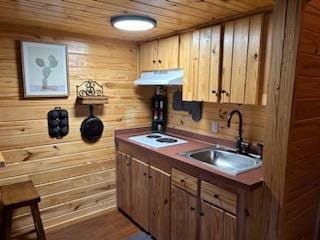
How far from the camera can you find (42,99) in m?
2.39

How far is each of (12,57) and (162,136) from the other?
164cm

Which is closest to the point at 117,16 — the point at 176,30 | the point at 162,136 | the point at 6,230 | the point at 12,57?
the point at 176,30

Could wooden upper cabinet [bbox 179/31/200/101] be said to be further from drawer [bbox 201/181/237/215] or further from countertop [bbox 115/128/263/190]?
drawer [bbox 201/181/237/215]

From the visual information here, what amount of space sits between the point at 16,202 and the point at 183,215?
4.34 feet

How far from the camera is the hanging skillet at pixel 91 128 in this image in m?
2.64

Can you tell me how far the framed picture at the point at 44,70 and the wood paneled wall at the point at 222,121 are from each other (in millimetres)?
1195

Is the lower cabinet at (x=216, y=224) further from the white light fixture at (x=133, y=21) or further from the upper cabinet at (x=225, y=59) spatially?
the white light fixture at (x=133, y=21)

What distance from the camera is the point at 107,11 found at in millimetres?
1812

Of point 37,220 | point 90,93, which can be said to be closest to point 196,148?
point 90,93

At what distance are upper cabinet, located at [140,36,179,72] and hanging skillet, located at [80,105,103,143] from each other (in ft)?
2.54

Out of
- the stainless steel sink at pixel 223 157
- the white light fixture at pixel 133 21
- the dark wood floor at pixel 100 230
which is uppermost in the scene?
the white light fixture at pixel 133 21

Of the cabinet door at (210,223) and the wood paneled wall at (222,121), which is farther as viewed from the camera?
the wood paneled wall at (222,121)

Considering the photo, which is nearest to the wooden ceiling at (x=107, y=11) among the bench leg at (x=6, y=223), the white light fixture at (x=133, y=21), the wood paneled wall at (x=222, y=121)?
the white light fixture at (x=133, y=21)

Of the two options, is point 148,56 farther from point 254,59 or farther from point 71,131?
point 254,59
